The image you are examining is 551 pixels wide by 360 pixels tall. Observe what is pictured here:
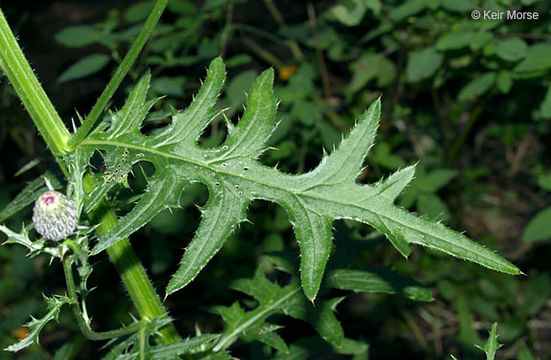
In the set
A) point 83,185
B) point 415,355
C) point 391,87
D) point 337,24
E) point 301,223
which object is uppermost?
point 83,185

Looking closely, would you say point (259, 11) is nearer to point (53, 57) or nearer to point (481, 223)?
point (53, 57)

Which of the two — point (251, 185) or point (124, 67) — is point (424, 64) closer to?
point (251, 185)

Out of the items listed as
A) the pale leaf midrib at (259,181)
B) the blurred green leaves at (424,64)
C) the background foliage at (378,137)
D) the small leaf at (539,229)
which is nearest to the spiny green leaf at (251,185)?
the pale leaf midrib at (259,181)

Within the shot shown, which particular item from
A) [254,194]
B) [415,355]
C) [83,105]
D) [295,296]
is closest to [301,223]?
[254,194]

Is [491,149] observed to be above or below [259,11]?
below

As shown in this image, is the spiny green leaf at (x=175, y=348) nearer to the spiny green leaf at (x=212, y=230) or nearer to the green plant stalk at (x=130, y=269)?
the green plant stalk at (x=130, y=269)

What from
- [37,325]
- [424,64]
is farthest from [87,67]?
[37,325]

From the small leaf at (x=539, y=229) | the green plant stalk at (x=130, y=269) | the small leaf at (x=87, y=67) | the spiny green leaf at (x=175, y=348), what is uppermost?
the small leaf at (x=87, y=67)
